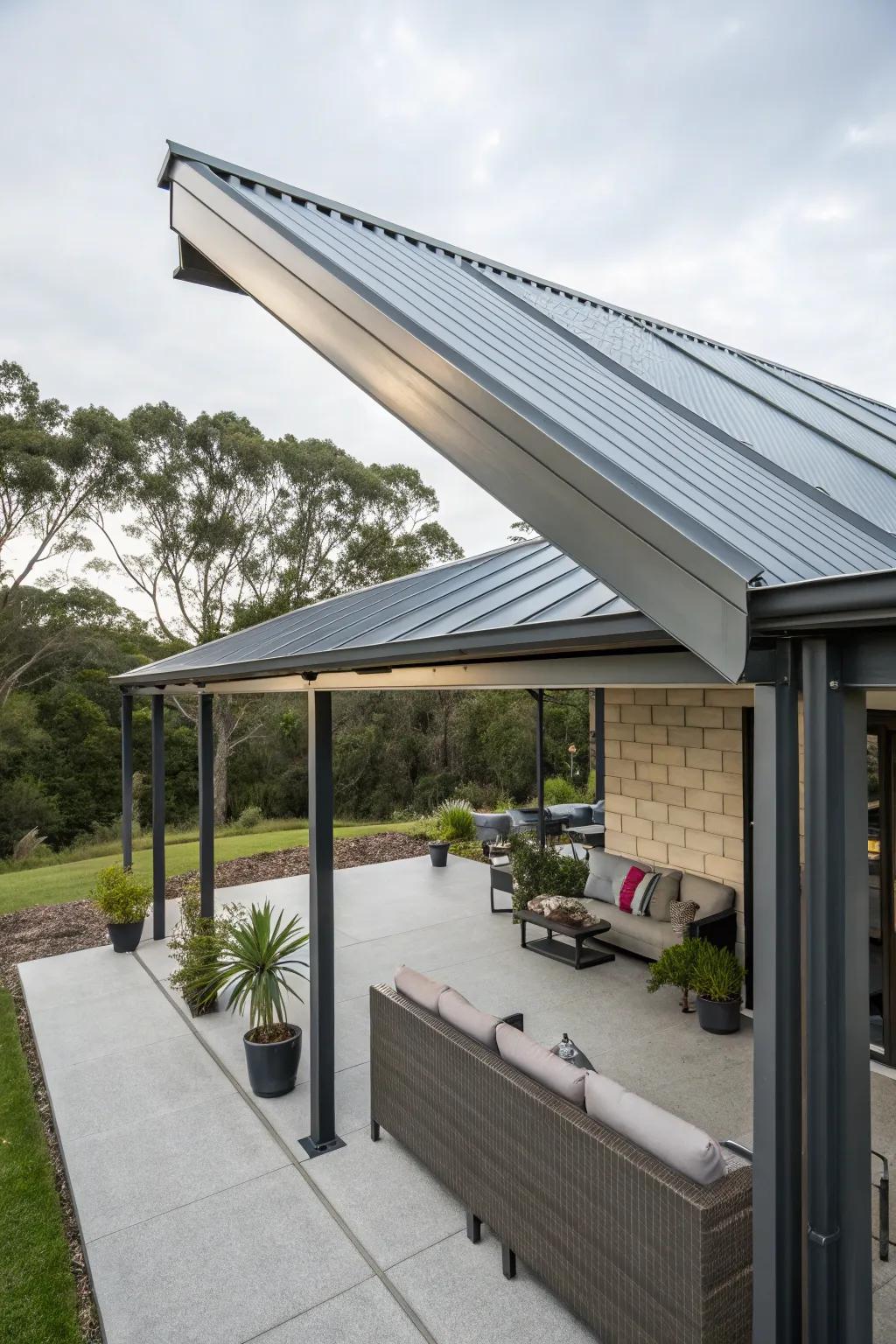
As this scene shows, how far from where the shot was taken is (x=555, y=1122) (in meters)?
3.29

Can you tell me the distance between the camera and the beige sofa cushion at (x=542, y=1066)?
11.2ft

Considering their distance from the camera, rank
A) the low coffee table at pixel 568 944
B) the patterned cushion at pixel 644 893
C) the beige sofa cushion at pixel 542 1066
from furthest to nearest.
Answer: the patterned cushion at pixel 644 893 < the low coffee table at pixel 568 944 < the beige sofa cushion at pixel 542 1066

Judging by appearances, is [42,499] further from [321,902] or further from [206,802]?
[321,902]

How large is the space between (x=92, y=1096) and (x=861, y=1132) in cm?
531

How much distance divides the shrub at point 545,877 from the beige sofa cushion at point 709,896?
1.48 metres

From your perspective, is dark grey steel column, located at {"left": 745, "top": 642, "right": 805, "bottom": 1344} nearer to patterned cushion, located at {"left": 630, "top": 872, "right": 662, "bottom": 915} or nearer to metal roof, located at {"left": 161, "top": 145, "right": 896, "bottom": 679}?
metal roof, located at {"left": 161, "top": 145, "right": 896, "bottom": 679}

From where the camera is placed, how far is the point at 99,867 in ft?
45.4

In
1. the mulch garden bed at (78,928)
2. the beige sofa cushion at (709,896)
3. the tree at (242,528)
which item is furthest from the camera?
the tree at (242,528)

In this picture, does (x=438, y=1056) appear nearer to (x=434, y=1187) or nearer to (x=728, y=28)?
(x=434, y=1187)

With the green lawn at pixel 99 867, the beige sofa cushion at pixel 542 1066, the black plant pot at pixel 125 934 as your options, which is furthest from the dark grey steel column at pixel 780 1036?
the green lawn at pixel 99 867

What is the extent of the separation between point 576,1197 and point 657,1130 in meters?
0.54

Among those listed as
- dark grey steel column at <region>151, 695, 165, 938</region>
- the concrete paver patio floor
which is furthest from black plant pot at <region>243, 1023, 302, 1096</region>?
dark grey steel column at <region>151, 695, 165, 938</region>

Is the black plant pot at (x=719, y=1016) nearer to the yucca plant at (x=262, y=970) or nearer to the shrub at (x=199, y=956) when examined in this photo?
the yucca plant at (x=262, y=970)

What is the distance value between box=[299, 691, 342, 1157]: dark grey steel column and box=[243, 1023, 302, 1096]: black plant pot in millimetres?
543
